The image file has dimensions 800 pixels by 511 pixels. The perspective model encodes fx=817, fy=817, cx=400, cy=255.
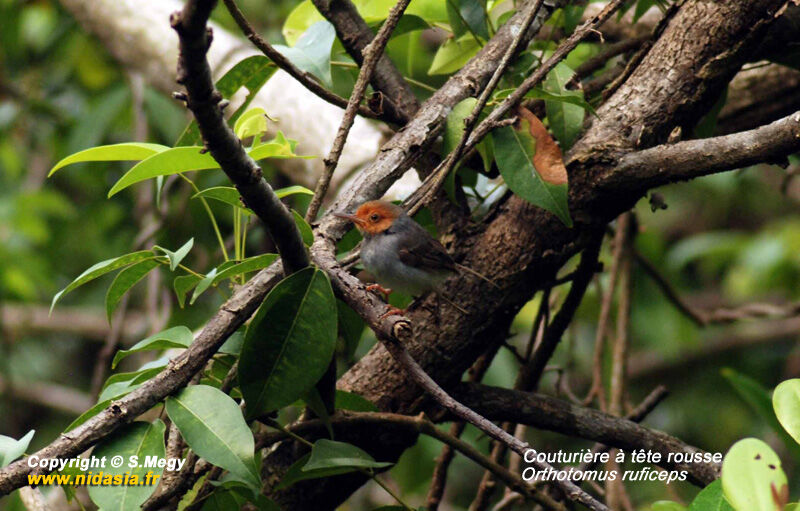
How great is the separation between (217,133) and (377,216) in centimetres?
142

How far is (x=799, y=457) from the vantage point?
2180 mm

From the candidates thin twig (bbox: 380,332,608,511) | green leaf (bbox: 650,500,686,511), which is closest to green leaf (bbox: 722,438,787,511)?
thin twig (bbox: 380,332,608,511)

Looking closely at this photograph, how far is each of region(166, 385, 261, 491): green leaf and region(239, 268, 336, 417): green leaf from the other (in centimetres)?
10

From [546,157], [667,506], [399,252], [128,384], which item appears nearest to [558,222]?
[546,157]

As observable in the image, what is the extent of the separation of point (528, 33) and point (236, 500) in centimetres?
155

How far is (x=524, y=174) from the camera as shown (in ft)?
7.13

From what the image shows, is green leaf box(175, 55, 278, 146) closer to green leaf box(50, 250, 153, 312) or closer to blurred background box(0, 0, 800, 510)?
green leaf box(50, 250, 153, 312)

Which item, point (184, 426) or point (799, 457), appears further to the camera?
point (799, 457)

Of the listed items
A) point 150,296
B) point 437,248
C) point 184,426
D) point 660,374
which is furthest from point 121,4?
point 660,374

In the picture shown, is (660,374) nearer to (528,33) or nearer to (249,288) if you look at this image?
(528,33)

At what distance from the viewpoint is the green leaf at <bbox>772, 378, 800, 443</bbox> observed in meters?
1.81

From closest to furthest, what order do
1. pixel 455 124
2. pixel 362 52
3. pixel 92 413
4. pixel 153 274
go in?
pixel 92 413 → pixel 455 124 → pixel 362 52 → pixel 153 274

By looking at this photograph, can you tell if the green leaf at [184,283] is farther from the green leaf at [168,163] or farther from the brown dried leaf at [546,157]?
the brown dried leaf at [546,157]

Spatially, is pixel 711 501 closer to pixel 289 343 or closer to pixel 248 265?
pixel 289 343
